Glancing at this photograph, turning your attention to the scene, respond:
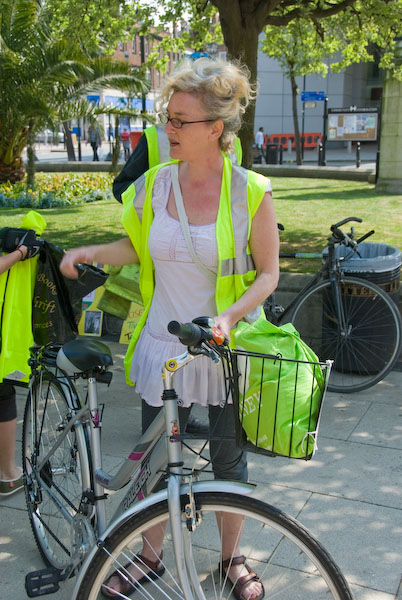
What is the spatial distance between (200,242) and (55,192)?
1313cm

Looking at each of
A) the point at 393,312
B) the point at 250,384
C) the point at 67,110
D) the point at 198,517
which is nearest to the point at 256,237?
the point at 250,384

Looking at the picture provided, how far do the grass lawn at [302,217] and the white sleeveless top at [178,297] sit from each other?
15.3 feet

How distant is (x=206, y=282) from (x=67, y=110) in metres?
14.4

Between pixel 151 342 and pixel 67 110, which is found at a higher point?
pixel 67 110

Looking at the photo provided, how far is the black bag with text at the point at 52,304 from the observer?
318 cm

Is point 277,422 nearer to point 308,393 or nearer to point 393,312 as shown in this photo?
point 308,393

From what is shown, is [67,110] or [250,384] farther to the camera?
[67,110]

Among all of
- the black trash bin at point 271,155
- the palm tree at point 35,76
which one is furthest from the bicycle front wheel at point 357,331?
the black trash bin at point 271,155

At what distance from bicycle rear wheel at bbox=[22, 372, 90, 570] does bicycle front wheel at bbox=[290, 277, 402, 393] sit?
263cm

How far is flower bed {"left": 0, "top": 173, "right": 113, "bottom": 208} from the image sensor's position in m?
14.2

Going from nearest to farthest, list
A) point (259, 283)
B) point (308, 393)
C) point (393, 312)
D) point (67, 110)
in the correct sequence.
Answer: point (308, 393), point (259, 283), point (393, 312), point (67, 110)

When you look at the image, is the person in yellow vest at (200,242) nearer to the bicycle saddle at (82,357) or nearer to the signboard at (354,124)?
the bicycle saddle at (82,357)

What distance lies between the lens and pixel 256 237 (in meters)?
2.54

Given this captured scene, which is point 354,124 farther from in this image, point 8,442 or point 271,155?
point 8,442
